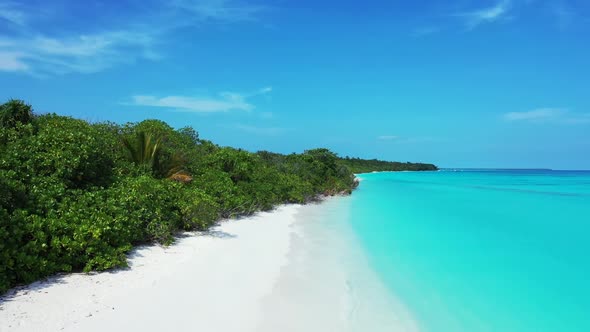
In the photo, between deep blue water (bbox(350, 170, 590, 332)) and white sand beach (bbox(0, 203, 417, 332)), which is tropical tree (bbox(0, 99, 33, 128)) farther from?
deep blue water (bbox(350, 170, 590, 332))

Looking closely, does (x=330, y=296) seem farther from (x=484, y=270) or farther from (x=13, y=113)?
(x=13, y=113)

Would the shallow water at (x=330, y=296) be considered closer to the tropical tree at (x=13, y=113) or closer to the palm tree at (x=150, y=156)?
the palm tree at (x=150, y=156)

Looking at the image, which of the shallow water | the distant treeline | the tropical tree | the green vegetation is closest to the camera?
the shallow water

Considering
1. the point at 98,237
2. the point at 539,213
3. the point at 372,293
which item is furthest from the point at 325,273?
the point at 539,213

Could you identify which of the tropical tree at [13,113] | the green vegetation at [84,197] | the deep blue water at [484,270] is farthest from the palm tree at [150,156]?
the deep blue water at [484,270]

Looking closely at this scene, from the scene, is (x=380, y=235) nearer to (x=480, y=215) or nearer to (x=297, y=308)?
(x=297, y=308)

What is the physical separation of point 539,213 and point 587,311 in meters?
13.0

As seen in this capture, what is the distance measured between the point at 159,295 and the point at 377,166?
102 metres

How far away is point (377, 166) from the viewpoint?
10362 cm

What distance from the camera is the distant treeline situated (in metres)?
87.2

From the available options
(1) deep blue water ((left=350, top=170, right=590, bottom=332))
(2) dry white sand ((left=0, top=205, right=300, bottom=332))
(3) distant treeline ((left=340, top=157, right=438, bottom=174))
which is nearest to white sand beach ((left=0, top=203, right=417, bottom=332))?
(2) dry white sand ((left=0, top=205, right=300, bottom=332))

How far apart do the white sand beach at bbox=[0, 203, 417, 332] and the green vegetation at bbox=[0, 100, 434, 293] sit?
12.4 inches

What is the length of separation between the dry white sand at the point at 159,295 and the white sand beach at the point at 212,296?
0.01 m

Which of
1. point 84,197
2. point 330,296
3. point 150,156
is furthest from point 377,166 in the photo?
point 84,197
